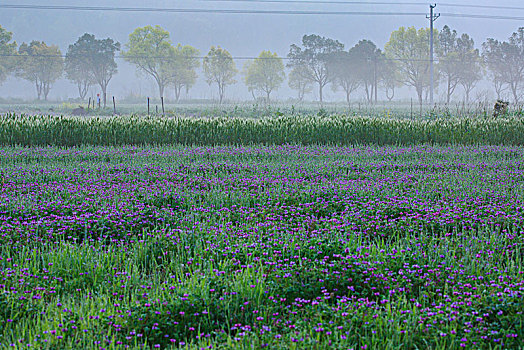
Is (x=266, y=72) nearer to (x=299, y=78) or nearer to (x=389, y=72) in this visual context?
(x=299, y=78)

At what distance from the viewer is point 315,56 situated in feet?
356

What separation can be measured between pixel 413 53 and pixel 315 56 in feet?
68.6

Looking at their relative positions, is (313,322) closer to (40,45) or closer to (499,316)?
(499,316)

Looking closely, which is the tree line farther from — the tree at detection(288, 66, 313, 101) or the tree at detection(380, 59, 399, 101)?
the tree at detection(288, 66, 313, 101)

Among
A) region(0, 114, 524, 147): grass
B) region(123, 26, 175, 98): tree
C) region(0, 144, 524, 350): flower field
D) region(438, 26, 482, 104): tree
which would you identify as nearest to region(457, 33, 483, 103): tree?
region(438, 26, 482, 104): tree

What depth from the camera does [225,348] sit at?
2.98 m

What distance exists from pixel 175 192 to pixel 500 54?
4439 inches

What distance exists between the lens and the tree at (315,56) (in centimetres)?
10731

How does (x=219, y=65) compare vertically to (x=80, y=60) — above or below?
below

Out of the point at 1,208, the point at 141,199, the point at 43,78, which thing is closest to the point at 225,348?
the point at 141,199

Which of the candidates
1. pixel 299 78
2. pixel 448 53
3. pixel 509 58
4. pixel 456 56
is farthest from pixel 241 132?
pixel 509 58

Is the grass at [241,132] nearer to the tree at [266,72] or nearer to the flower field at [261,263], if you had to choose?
the flower field at [261,263]

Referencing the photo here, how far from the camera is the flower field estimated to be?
3.30 metres

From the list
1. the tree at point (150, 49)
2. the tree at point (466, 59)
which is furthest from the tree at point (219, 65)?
the tree at point (466, 59)
